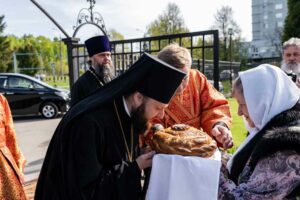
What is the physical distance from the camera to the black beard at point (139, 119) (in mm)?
1994

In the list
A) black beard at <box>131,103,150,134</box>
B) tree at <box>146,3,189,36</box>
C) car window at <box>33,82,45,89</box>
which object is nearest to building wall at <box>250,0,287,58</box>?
tree at <box>146,3,189,36</box>

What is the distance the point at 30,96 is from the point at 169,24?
20.4m

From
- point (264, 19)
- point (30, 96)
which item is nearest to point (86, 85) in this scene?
point (30, 96)

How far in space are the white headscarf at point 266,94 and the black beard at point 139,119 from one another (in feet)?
1.98

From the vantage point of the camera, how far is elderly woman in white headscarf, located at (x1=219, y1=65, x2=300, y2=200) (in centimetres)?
180

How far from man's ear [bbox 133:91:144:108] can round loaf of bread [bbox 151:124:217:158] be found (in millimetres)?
201

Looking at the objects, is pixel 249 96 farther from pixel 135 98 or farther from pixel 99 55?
pixel 99 55

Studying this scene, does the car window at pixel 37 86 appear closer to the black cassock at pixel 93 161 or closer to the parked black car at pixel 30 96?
the parked black car at pixel 30 96

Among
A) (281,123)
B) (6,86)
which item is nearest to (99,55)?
(281,123)

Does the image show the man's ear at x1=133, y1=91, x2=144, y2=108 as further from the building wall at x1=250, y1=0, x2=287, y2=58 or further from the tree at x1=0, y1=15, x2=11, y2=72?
the building wall at x1=250, y1=0, x2=287, y2=58

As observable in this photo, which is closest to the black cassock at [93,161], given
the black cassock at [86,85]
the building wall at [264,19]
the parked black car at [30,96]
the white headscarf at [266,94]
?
the white headscarf at [266,94]

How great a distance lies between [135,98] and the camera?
199cm

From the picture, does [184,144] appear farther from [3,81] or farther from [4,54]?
[4,54]

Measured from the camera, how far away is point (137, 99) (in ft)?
6.52
